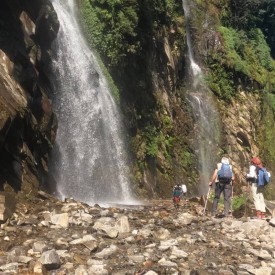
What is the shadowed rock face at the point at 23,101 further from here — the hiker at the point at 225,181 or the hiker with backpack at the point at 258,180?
the hiker with backpack at the point at 258,180

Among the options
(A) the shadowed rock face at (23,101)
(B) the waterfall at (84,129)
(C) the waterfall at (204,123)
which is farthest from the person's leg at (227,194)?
(C) the waterfall at (204,123)

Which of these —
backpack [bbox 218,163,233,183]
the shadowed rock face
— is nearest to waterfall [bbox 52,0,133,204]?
the shadowed rock face

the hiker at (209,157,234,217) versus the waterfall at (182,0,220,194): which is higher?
the waterfall at (182,0,220,194)

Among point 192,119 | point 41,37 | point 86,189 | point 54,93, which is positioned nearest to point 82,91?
point 54,93

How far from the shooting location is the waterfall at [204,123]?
91.5 ft

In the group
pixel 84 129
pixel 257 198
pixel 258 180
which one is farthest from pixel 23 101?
pixel 257 198

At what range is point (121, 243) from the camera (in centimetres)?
864

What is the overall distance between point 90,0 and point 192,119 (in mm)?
10033

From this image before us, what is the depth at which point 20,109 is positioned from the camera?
473 inches

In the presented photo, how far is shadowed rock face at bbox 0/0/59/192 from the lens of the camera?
37.0 ft

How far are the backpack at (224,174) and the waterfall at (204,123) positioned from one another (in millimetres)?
13524

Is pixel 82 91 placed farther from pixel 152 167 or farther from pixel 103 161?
pixel 152 167

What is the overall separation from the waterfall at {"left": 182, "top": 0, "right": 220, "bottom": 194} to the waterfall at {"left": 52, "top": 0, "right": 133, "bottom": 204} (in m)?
8.26

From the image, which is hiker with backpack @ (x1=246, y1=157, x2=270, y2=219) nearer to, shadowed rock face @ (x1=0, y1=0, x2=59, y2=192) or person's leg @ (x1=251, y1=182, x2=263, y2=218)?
person's leg @ (x1=251, y1=182, x2=263, y2=218)
